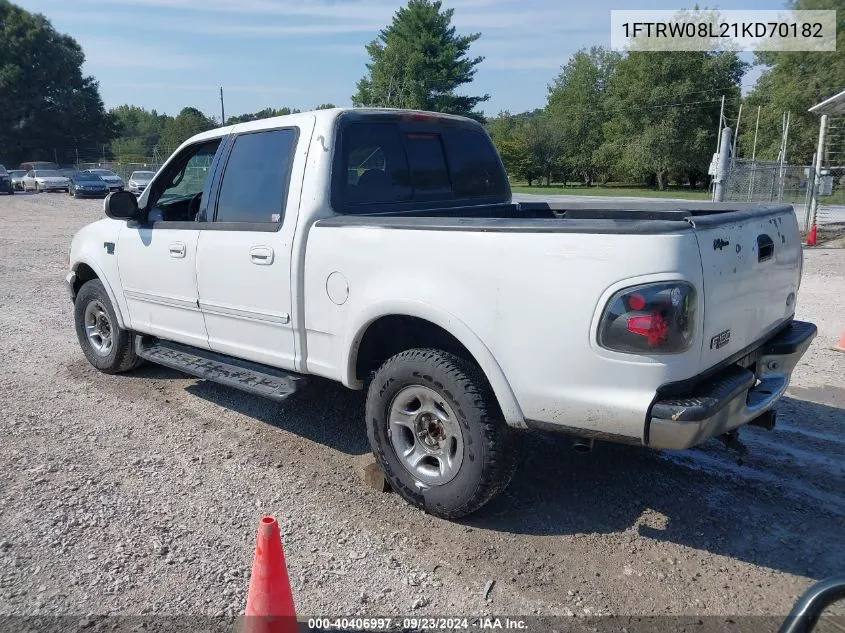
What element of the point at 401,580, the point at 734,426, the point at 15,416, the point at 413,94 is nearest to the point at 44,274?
the point at 15,416

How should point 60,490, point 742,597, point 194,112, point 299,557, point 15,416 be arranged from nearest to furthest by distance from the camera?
point 742,597 → point 299,557 → point 60,490 → point 15,416 → point 194,112

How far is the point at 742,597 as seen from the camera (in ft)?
10.0

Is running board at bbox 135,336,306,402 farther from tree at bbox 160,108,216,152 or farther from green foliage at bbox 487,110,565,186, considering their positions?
green foliage at bbox 487,110,565,186

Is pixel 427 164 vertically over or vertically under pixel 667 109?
under

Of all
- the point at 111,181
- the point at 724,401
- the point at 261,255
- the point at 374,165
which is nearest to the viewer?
the point at 724,401

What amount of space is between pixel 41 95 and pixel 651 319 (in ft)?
250

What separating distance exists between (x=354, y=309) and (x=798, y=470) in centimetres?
283

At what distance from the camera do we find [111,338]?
609 centimetres

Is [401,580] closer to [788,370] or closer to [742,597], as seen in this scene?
[742,597]

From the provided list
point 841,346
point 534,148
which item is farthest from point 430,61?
point 841,346

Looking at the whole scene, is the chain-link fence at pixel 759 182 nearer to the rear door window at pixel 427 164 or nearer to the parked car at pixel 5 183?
the rear door window at pixel 427 164

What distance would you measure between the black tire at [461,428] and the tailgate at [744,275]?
0.99 m

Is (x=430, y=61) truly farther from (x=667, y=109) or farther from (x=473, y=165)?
(x=473, y=165)

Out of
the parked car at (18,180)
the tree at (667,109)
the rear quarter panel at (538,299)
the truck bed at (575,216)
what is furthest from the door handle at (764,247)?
the tree at (667,109)
